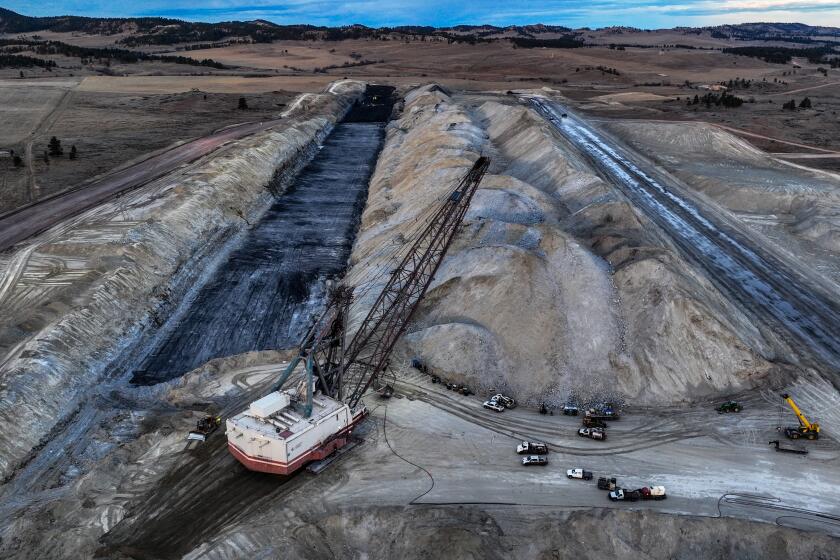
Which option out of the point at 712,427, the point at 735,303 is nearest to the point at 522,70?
the point at 735,303

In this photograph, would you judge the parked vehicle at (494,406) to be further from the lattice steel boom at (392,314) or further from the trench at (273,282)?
the trench at (273,282)

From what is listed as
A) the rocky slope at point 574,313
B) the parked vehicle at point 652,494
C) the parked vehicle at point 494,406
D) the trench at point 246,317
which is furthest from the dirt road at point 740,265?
the trench at point 246,317

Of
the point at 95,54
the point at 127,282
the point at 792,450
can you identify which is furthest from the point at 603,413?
the point at 95,54

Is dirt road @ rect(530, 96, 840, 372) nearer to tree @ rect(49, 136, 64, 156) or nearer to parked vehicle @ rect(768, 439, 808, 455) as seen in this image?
parked vehicle @ rect(768, 439, 808, 455)

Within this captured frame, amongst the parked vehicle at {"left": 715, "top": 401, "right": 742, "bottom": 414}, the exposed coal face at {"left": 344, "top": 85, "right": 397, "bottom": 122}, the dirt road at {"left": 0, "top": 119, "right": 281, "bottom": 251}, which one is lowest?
the parked vehicle at {"left": 715, "top": 401, "right": 742, "bottom": 414}

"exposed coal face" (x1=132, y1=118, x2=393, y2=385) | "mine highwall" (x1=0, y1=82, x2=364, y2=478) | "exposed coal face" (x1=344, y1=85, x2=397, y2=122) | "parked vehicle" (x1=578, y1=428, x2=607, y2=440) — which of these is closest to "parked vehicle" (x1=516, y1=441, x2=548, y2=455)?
"parked vehicle" (x1=578, y1=428, x2=607, y2=440)

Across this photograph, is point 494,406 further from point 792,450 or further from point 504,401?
point 792,450
